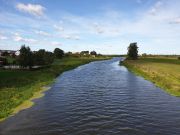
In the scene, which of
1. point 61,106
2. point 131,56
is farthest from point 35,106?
point 131,56

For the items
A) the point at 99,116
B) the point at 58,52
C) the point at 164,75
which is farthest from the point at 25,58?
the point at 58,52

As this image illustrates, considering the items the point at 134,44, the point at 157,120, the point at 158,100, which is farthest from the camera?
the point at 134,44

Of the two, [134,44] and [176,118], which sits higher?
[134,44]

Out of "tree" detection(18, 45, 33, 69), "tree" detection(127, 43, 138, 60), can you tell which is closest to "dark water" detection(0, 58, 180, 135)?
"tree" detection(18, 45, 33, 69)

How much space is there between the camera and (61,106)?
29.1 m

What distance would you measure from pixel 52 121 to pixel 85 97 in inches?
477

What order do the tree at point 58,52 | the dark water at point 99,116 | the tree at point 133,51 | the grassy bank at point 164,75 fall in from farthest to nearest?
the tree at point 58,52
the tree at point 133,51
the grassy bank at point 164,75
the dark water at point 99,116

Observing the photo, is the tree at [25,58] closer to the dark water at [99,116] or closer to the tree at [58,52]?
the dark water at [99,116]

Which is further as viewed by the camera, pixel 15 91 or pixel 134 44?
pixel 134 44

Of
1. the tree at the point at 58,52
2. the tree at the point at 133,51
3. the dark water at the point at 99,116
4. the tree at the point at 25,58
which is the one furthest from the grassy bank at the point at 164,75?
the tree at the point at 58,52

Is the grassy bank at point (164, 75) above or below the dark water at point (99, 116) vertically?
above

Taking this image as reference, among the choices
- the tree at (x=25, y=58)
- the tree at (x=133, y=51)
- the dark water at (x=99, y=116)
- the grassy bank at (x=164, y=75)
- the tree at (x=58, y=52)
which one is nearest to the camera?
the dark water at (x=99, y=116)

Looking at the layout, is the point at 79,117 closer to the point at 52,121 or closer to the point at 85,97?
the point at 52,121

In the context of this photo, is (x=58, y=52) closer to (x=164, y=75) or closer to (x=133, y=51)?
(x=133, y=51)
